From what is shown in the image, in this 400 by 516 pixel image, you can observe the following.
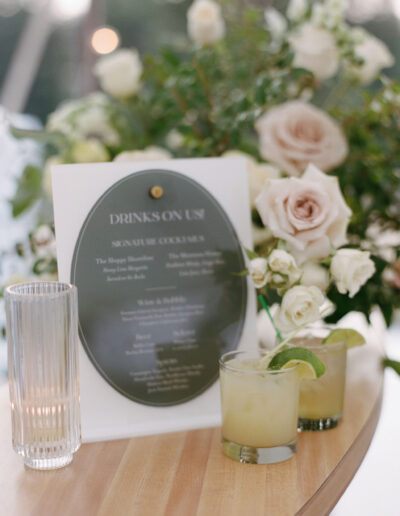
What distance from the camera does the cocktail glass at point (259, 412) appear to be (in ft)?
2.28

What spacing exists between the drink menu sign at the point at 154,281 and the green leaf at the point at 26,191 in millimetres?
474

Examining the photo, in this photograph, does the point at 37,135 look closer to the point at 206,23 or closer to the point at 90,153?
the point at 90,153

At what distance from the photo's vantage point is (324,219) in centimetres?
79

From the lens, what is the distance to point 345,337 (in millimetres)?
811

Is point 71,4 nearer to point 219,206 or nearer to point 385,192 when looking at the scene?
point 385,192

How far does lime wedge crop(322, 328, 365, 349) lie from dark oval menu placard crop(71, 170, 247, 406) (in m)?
0.12

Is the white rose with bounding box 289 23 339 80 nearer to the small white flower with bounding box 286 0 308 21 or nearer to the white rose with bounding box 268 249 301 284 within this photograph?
the small white flower with bounding box 286 0 308 21

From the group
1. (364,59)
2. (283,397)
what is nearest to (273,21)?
(364,59)

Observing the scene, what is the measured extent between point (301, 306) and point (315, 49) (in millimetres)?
672

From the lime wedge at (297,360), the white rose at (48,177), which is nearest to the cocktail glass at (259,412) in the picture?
the lime wedge at (297,360)

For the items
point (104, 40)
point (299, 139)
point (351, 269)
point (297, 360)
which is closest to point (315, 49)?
point (299, 139)

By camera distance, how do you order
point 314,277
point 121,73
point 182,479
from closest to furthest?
1. point 182,479
2. point 314,277
3. point 121,73

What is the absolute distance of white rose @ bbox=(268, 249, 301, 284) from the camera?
74 centimetres

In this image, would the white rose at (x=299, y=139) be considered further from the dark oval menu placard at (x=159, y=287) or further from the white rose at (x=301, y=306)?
the white rose at (x=301, y=306)
